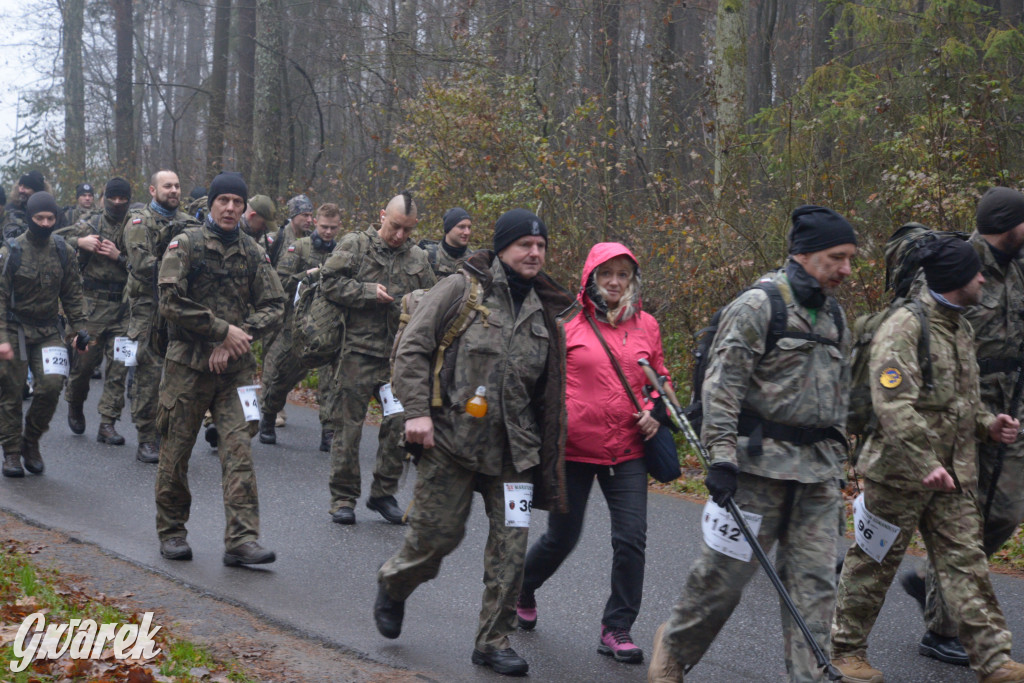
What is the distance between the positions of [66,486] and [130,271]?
2.03 metres

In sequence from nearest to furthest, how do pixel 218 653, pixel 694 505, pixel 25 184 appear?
1. pixel 218 653
2. pixel 694 505
3. pixel 25 184

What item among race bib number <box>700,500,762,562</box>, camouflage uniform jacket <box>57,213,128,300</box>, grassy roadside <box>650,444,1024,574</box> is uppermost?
camouflage uniform jacket <box>57,213,128,300</box>

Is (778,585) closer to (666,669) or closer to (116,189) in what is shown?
(666,669)

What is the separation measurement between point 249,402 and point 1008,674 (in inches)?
175

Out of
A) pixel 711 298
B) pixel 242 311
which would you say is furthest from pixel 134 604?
pixel 711 298

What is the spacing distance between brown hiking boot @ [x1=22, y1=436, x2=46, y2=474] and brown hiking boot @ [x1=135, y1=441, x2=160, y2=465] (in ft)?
2.73

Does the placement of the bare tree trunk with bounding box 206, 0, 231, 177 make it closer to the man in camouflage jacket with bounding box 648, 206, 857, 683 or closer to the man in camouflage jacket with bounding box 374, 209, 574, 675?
the man in camouflage jacket with bounding box 374, 209, 574, 675

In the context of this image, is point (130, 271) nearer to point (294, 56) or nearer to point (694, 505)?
point (694, 505)

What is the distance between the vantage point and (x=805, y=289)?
4.60 m

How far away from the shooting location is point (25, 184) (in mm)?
13969

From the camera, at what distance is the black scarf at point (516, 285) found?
17.9ft

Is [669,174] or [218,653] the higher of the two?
[669,174]

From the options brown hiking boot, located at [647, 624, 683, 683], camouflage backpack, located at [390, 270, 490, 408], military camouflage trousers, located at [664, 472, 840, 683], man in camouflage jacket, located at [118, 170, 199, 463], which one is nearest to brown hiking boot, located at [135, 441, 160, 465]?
man in camouflage jacket, located at [118, 170, 199, 463]

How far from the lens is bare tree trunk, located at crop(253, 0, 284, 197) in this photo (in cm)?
2098
